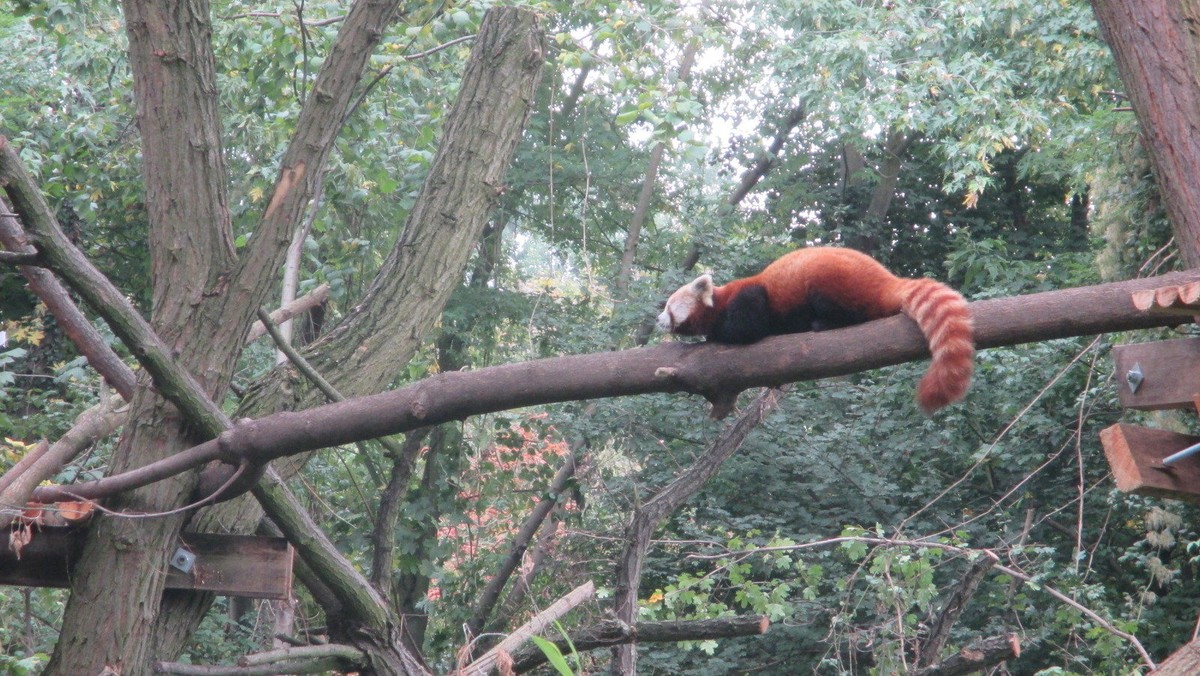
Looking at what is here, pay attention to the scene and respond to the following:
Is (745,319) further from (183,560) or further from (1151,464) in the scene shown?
(183,560)

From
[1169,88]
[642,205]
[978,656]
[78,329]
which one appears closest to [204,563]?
[78,329]

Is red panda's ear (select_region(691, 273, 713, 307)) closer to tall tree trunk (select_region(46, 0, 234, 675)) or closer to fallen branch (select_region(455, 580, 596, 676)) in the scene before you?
fallen branch (select_region(455, 580, 596, 676))

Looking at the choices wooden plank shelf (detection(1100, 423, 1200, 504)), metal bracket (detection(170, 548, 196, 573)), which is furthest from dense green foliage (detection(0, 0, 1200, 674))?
wooden plank shelf (detection(1100, 423, 1200, 504))

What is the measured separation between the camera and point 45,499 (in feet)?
9.92

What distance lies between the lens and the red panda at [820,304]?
2.59 metres

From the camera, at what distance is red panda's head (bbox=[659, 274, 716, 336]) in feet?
Result: 12.3

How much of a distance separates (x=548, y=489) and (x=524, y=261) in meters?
3.61

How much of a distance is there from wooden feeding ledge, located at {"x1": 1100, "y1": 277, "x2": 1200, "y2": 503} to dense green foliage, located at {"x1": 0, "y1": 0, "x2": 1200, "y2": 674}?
6.40 ft

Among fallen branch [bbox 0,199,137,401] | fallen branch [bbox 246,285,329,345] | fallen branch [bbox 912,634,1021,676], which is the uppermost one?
fallen branch [bbox 246,285,329,345]

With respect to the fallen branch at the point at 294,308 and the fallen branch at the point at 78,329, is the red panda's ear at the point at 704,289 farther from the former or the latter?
the fallen branch at the point at 78,329

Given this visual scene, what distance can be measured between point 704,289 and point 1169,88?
1609mm

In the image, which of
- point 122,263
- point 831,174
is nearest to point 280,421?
point 122,263

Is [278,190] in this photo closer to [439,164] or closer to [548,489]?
[439,164]

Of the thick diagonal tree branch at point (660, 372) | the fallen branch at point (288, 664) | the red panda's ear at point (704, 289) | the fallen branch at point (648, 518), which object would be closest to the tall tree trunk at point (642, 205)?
the fallen branch at point (648, 518)
